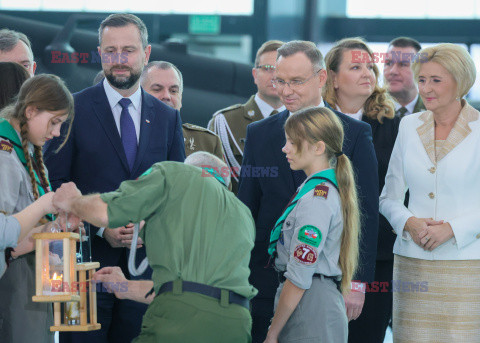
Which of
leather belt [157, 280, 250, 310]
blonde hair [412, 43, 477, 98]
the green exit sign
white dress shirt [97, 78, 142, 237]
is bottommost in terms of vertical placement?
leather belt [157, 280, 250, 310]

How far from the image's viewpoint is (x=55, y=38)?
795 centimetres

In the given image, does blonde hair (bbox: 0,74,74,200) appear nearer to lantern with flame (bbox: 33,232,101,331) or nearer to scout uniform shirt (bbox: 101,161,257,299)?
lantern with flame (bbox: 33,232,101,331)

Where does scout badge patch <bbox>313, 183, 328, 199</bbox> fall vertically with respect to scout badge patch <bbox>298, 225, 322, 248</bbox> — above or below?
above

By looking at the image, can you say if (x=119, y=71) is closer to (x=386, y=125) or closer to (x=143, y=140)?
(x=143, y=140)

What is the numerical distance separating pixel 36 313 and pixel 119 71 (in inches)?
44.4

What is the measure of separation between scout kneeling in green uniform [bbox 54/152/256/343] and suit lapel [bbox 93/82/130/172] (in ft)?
2.61

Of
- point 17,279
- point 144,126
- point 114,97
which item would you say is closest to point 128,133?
point 144,126

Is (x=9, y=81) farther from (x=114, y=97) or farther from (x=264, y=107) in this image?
(x=264, y=107)

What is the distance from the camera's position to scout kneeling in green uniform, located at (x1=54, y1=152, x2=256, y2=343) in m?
2.46

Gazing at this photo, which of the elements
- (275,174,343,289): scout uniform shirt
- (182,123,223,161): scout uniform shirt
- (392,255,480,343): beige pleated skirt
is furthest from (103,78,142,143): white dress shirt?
(392,255,480,343): beige pleated skirt

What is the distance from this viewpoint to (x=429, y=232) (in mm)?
3320

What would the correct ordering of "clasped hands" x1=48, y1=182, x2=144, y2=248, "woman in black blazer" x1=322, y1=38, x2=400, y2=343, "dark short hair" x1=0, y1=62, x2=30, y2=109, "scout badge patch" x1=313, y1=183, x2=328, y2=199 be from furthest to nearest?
"woman in black blazer" x1=322, y1=38, x2=400, y2=343 → "dark short hair" x1=0, y1=62, x2=30, y2=109 → "scout badge patch" x1=313, y1=183, x2=328, y2=199 → "clasped hands" x1=48, y1=182, x2=144, y2=248

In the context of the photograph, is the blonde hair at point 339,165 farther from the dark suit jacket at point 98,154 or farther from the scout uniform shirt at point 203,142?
the scout uniform shirt at point 203,142

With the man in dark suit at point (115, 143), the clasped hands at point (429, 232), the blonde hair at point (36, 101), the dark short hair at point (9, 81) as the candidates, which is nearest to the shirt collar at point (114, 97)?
the man in dark suit at point (115, 143)
